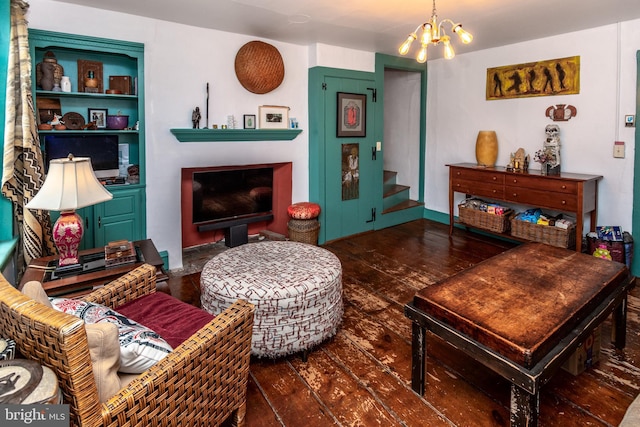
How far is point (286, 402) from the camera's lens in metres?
1.96

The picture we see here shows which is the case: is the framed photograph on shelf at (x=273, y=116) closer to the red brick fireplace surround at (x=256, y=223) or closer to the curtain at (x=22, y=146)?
the red brick fireplace surround at (x=256, y=223)

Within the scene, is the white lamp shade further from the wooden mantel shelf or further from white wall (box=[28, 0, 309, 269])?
the wooden mantel shelf

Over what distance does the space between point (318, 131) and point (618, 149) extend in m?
3.01

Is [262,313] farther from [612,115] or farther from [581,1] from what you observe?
[612,115]

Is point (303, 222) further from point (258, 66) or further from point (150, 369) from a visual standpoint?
point (150, 369)

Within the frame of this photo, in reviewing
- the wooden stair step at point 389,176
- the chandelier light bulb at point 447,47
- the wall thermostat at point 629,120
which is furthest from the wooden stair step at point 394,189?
the chandelier light bulb at point 447,47

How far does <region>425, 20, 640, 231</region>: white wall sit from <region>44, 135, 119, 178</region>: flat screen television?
4121 mm

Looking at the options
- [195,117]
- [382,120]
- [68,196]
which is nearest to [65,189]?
[68,196]

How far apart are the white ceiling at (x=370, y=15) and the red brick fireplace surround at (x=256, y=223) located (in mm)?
1411

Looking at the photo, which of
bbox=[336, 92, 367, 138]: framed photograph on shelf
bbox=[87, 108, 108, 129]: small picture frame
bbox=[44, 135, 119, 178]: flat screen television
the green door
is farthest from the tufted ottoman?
bbox=[336, 92, 367, 138]: framed photograph on shelf

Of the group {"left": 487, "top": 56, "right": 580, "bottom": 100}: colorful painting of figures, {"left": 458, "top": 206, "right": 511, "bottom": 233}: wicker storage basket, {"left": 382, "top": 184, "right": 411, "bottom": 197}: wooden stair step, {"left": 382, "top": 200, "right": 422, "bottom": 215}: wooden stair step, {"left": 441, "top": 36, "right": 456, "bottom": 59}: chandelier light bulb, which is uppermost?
{"left": 487, "top": 56, "right": 580, "bottom": 100}: colorful painting of figures

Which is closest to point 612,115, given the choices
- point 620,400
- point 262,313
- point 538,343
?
point 620,400

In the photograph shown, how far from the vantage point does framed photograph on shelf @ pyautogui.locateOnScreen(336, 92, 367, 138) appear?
15.2ft

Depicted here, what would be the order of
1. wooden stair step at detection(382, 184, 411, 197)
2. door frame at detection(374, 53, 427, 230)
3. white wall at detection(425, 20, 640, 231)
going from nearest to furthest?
white wall at detection(425, 20, 640, 231) → door frame at detection(374, 53, 427, 230) → wooden stair step at detection(382, 184, 411, 197)
